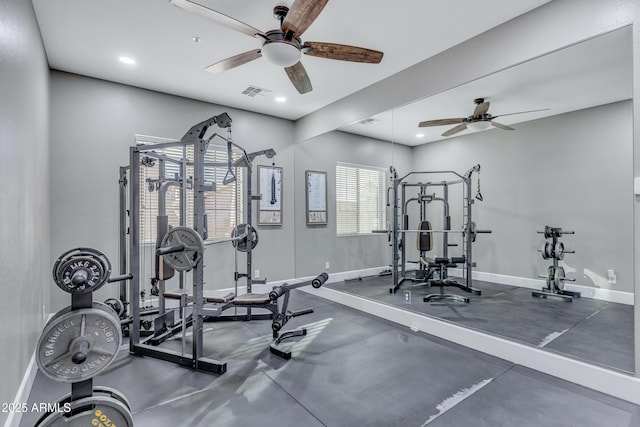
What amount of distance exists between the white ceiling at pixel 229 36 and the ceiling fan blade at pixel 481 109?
12 cm

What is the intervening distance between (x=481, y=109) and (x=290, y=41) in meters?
2.13

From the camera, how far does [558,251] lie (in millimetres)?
2820

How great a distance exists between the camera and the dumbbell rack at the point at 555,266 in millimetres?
2814

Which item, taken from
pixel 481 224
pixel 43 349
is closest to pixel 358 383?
pixel 43 349

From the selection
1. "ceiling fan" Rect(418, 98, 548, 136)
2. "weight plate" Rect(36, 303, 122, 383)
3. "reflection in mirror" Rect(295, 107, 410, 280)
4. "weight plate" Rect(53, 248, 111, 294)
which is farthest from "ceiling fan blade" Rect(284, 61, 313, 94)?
"weight plate" Rect(36, 303, 122, 383)

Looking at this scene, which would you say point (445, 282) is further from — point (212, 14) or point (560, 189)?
point (212, 14)

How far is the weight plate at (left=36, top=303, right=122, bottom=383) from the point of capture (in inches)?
55.1

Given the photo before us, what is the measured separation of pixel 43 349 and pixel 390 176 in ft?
13.7

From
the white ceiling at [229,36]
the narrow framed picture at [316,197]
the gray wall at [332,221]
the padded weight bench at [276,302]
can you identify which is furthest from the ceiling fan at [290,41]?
the narrow framed picture at [316,197]

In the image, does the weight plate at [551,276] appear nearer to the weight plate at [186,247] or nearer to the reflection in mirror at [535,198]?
the reflection in mirror at [535,198]

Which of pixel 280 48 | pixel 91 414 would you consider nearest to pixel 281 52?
pixel 280 48

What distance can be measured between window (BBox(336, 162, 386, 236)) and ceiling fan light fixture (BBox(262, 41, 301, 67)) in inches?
97.7

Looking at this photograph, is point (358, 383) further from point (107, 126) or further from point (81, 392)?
point (107, 126)

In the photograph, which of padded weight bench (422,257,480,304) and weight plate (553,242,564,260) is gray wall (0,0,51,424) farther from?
weight plate (553,242,564,260)
